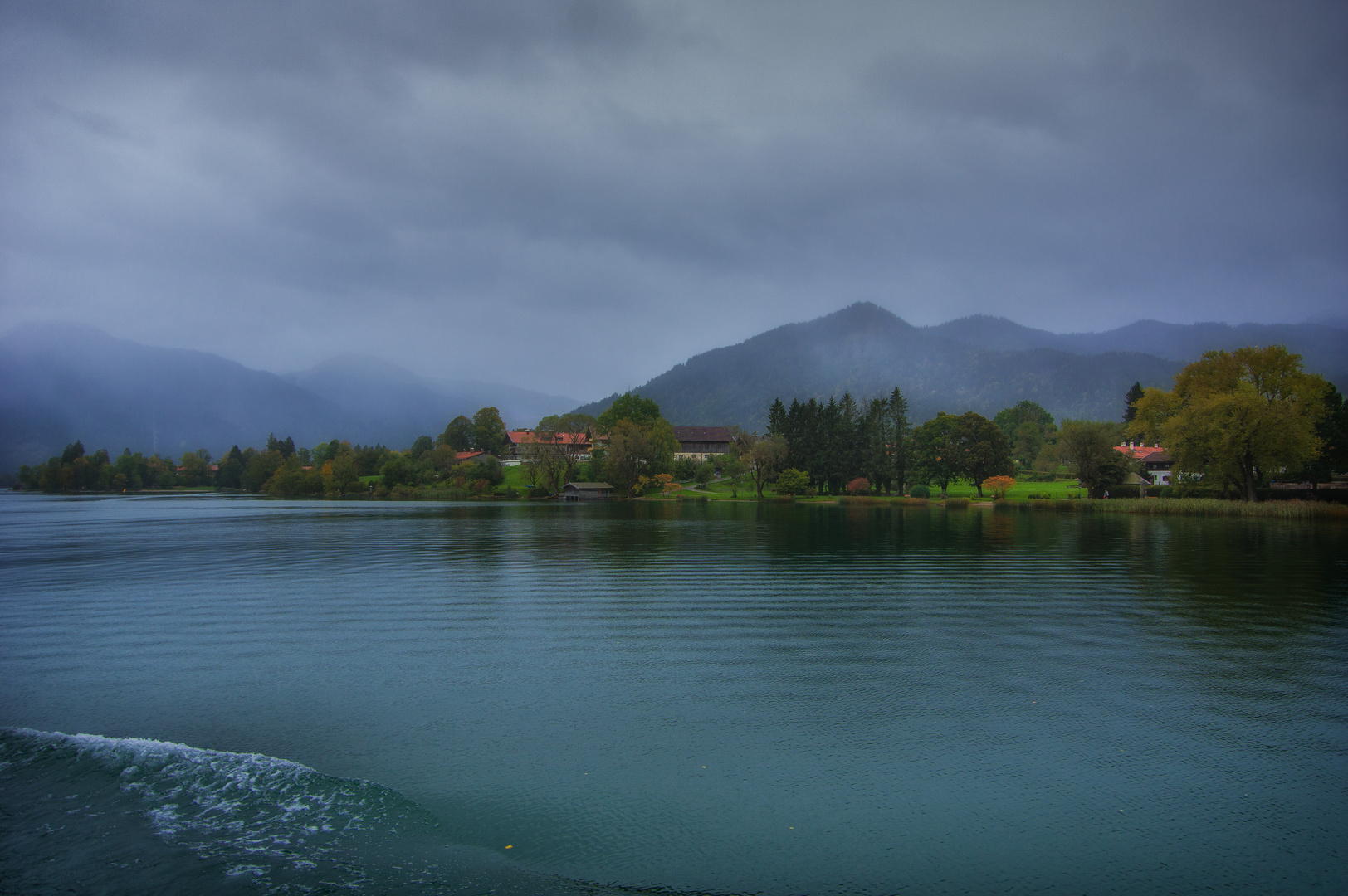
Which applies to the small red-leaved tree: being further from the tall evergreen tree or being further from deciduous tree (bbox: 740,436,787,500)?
deciduous tree (bbox: 740,436,787,500)

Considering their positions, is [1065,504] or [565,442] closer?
[1065,504]

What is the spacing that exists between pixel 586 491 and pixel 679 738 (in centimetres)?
10697

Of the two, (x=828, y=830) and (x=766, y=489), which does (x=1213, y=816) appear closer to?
(x=828, y=830)

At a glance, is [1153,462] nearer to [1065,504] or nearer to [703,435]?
[1065,504]

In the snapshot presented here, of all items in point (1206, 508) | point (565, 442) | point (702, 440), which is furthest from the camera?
point (702, 440)

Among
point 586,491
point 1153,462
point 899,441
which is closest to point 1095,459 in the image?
point 899,441

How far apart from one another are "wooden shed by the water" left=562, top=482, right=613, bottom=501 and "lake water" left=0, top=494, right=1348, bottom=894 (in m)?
91.1

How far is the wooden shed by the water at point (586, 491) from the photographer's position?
376 ft

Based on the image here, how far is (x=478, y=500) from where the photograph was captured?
375 feet

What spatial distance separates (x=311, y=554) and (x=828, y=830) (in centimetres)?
3430

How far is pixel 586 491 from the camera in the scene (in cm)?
11550

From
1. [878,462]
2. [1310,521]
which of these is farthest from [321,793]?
[878,462]

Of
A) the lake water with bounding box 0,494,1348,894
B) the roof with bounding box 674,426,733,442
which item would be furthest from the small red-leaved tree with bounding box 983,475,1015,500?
the roof with bounding box 674,426,733,442

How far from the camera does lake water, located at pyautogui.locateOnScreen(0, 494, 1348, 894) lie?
6707 mm
